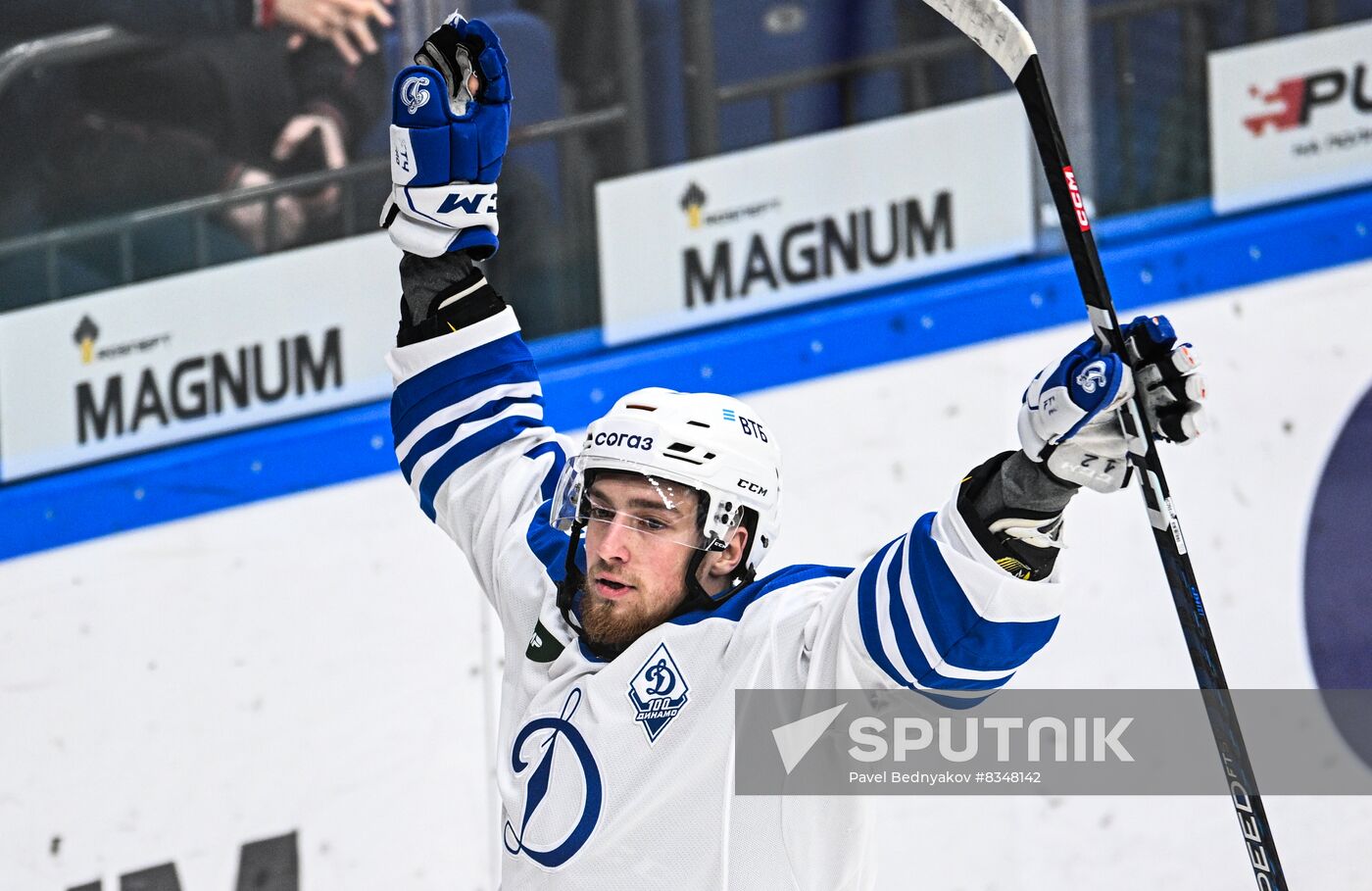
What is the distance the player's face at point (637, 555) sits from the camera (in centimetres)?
212

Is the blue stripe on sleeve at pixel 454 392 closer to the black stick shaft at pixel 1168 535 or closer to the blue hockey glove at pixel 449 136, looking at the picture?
the blue hockey glove at pixel 449 136

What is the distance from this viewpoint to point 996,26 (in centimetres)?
217

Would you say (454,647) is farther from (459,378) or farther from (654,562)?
(654,562)

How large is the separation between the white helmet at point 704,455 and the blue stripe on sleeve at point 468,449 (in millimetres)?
267

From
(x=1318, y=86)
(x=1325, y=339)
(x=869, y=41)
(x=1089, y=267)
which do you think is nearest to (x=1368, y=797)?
(x=1325, y=339)

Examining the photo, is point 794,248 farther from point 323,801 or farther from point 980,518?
point 980,518

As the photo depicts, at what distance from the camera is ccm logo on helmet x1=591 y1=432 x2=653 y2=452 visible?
2111 mm

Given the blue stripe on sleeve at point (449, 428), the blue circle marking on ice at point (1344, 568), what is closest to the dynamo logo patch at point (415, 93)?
the blue stripe on sleeve at point (449, 428)

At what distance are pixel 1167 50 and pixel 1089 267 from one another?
1.54 m

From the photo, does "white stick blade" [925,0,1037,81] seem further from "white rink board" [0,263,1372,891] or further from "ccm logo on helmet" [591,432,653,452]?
"white rink board" [0,263,1372,891]

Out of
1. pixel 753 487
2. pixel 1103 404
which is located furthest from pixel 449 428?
pixel 1103 404

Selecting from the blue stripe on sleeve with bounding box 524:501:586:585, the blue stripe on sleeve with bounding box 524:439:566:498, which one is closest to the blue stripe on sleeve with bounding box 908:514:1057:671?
the blue stripe on sleeve with bounding box 524:501:586:585

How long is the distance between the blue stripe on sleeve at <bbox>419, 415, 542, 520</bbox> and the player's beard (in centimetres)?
36

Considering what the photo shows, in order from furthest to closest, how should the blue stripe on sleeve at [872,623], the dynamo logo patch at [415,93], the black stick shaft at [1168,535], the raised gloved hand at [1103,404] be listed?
the dynamo logo patch at [415,93], the black stick shaft at [1168,535], the blue stripe on sleeve at [872,623], the raised gloved hand at [1103,404]
